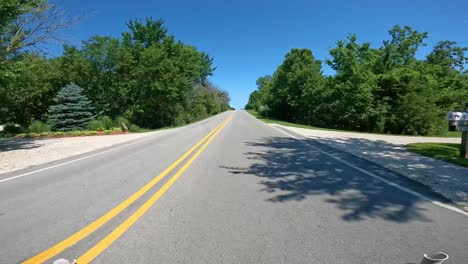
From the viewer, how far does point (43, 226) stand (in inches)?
151

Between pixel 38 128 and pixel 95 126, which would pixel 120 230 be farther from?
pixel 95 126

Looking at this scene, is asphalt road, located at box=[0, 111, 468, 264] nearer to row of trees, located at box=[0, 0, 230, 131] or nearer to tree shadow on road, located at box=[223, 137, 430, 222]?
tree shadow on road, located at box=[223, 137, 430, 222]

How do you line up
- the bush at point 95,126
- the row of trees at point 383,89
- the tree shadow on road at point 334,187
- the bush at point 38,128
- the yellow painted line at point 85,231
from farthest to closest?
the row of trees at point 383,89, the bush at point 95,126, the bush at point 38,128, the tree shadow on road at point 334,187, the yellow painted line at point 85,231

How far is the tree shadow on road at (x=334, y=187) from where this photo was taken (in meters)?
4.37

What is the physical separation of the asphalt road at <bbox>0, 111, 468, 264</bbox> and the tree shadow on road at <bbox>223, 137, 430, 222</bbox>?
0.02 meters

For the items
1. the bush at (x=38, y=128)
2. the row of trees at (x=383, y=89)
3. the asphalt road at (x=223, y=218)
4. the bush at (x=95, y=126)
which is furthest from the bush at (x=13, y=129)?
the row of trees at (x=383, y=89)

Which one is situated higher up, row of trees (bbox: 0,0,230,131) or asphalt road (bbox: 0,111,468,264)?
row of trees (bbox: 0,0,230,131)

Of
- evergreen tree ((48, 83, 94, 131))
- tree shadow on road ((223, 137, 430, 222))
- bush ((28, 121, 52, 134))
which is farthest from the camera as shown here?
evergreen tree ((48, 83, 94, 131))

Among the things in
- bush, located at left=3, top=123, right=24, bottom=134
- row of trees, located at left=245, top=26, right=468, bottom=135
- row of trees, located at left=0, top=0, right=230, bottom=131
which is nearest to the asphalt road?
row of trees, located at left=0, top=0, right=230, bottom=131

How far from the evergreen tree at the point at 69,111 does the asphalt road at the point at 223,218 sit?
50.9 ft

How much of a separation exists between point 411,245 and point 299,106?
43.0 metres

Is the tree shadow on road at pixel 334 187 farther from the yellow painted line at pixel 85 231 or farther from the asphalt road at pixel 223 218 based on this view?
the yellow painted line at pixel 85 231

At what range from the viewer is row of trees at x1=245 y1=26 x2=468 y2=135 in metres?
26.3

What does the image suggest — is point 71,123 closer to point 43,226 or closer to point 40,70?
point 40,70
